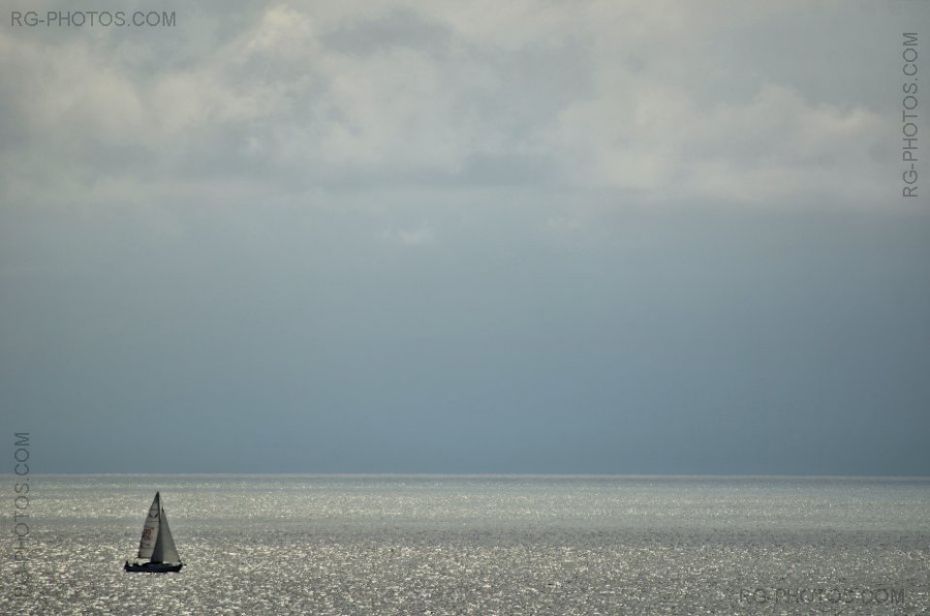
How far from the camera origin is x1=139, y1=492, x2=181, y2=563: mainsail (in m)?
81.1

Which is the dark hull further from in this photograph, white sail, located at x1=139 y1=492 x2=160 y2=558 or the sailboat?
white sail, located at x1=139 y1=492 x2=160 y2=558

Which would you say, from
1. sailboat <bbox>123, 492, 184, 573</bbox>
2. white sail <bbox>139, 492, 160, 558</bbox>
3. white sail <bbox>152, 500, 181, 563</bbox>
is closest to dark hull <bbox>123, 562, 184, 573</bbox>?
sailboat <bbox>123, 492, 184, 573</bbox>

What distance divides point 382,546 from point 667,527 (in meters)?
59.9

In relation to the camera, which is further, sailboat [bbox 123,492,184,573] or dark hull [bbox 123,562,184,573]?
dark hull [bbox 123,562,184,573]

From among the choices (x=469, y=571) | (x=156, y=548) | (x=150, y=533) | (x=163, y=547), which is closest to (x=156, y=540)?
(x=156, y=548)

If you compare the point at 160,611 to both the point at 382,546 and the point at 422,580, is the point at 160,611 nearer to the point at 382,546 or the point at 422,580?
the point at 422,580

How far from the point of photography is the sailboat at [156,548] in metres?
81.5

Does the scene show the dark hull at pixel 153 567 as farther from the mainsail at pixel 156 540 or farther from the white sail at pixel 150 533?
the white sail at pixel 150 533

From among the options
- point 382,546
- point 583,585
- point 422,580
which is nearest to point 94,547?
point 382,546

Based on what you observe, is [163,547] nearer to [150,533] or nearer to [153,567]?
[153,567]

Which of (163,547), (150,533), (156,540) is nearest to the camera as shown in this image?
(150,533)

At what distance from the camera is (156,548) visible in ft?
273

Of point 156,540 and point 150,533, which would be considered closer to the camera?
point 150,533

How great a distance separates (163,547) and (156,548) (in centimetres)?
134
